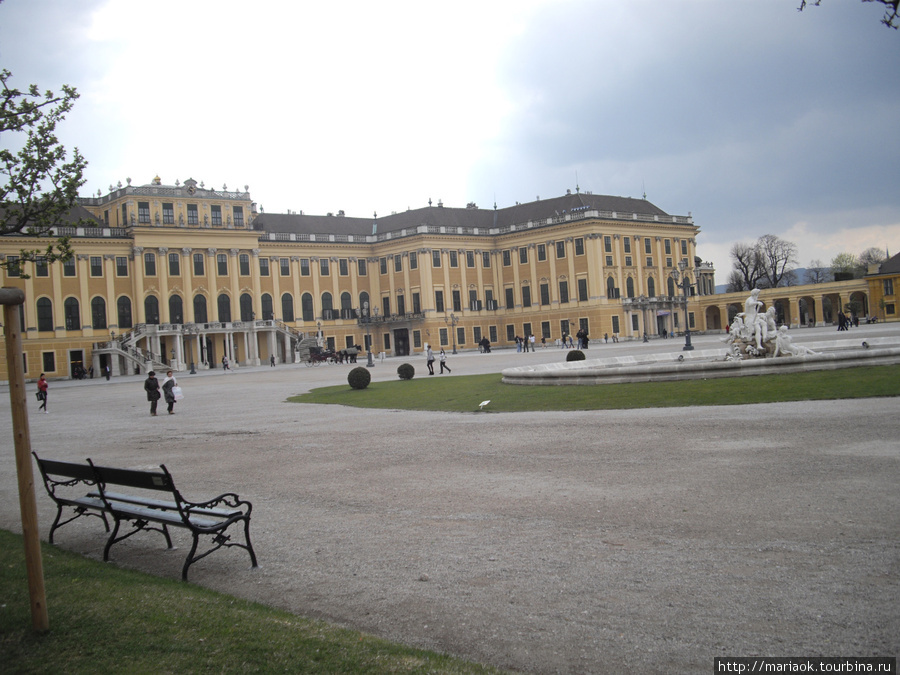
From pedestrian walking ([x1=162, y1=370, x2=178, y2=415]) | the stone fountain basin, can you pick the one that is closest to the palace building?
pedestrian walking ([x1=162, y1=370, x2=178, y2=415])

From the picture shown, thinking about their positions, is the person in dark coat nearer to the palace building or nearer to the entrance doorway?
the palace building

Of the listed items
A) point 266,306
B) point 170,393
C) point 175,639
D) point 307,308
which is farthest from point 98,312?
point 175,639

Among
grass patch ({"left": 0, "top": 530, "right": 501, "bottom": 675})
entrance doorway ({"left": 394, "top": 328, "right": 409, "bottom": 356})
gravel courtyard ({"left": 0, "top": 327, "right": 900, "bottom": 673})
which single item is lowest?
gravel courtyard ({"left": 0, "top": 327, "right": 900, "bottom": 673})

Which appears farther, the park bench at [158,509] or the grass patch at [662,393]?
the grass patch at [662,393]

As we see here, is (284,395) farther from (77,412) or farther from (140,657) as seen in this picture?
(140,657)

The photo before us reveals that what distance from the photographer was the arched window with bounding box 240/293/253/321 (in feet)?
246

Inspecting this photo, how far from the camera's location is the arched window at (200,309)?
71.9 meters

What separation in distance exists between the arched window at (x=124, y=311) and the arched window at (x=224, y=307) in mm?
8185

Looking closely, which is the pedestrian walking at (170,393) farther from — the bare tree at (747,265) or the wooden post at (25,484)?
the bare tree at (747,265)

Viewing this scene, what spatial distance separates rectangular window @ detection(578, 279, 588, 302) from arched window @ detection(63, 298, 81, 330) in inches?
1877

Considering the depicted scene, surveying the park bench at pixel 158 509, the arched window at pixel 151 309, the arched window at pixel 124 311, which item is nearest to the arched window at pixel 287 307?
the arched window at pixel 151 309

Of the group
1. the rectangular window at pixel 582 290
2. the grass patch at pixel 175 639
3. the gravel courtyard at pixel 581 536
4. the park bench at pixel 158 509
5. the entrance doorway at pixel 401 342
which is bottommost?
the gravel courtyard at pixel 581 536

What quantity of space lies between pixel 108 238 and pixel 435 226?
32.3m

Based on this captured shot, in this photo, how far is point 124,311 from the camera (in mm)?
69250
